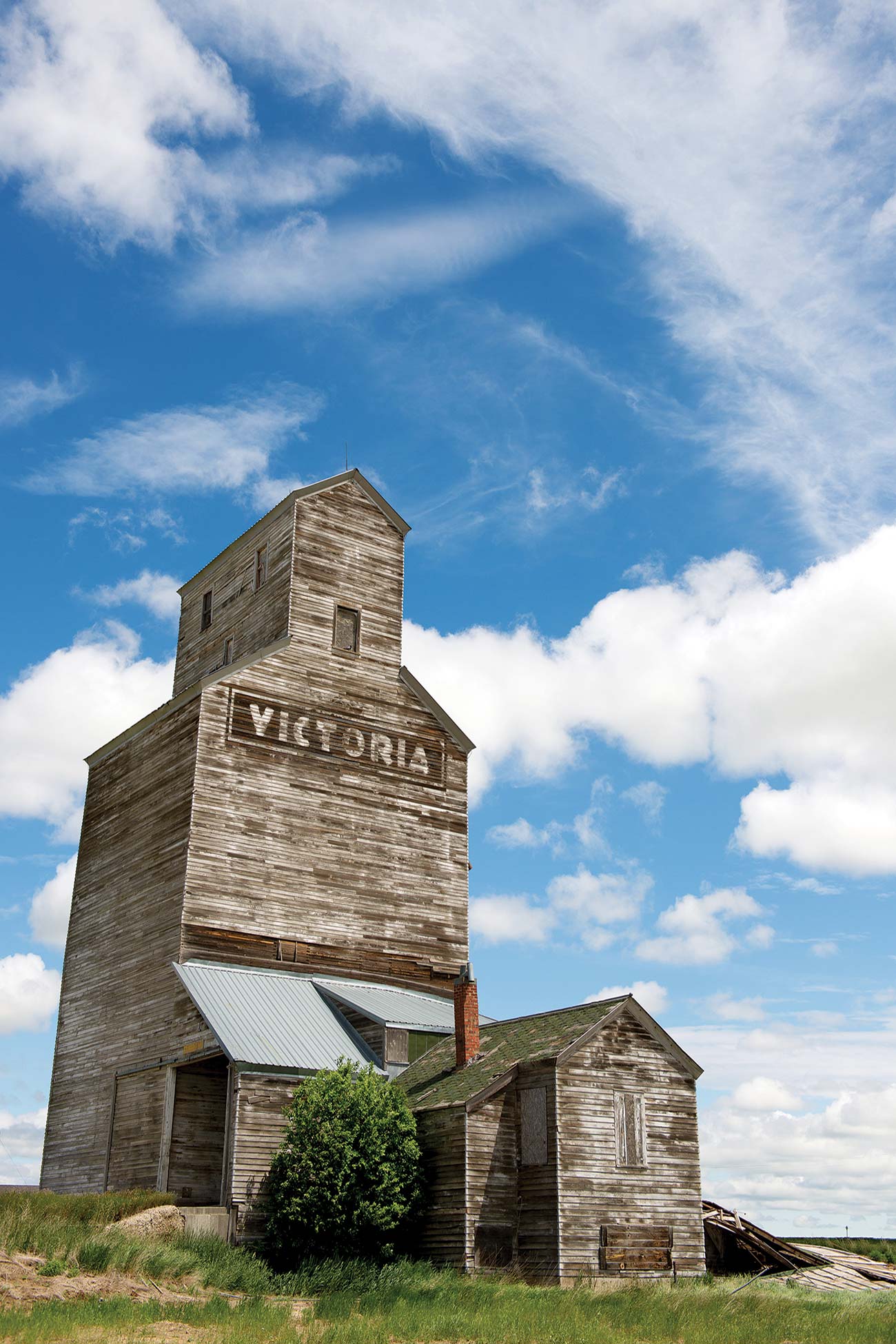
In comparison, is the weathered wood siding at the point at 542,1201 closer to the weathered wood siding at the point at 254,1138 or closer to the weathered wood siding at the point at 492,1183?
the weathered wood siding at the point at 492,1183

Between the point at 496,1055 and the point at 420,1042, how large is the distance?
3464mm

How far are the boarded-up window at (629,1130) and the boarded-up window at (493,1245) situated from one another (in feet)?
9.65

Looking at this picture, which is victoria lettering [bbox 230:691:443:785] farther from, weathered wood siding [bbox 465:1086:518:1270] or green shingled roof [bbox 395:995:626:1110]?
weathered wood siding [bbox 465:1086:518:1270]

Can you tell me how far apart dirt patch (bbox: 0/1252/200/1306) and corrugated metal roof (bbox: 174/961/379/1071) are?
7324 millimetres

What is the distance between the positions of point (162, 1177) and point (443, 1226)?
779 cm

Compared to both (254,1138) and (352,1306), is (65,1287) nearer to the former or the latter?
(352,1306)

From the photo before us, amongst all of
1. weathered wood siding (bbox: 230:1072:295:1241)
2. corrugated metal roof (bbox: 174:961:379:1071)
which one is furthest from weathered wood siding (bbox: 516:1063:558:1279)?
weathered wood siding (bbox: 230:1072:295:1241)

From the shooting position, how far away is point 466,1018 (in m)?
30.3

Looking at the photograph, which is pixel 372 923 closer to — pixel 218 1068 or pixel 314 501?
pixel 218 1068

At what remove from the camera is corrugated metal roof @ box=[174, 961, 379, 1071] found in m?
29.7

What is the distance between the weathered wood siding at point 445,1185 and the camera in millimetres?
26344

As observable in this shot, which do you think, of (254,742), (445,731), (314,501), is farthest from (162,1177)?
(314,501)

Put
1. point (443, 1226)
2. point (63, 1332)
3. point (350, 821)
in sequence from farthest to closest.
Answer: point (350, 821) → point (443, 1226) → point (63, 1332)

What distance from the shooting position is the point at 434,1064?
103 feet
